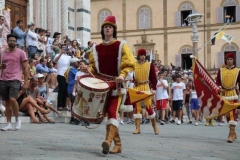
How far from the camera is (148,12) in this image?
5675 centimetres

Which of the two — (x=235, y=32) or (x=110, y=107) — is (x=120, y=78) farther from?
(x=235, y=32)

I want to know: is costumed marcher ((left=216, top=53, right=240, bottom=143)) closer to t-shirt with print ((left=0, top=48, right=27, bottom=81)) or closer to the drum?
t-shirt with print ((left=0, top=48, right=27, bottom=81))

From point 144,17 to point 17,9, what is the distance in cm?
3372

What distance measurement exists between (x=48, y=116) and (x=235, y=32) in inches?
1571

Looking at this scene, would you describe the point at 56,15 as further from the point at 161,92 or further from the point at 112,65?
the point at 112,65

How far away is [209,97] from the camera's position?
12.7 meters

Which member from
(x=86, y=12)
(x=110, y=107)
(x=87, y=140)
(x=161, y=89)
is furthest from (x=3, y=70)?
(x=86, y=12)

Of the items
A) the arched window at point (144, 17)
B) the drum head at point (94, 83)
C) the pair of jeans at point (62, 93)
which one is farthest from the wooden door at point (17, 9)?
the arched window at point (144, 17)

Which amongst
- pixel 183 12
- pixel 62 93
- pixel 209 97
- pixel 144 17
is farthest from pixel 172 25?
pixel 209 97

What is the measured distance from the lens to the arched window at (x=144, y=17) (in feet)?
186

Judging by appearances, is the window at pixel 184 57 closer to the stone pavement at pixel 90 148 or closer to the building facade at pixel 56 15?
the building facade at pixel 56 15

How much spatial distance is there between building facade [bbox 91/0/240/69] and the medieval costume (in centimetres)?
4578

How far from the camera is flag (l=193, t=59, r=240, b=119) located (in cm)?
1236

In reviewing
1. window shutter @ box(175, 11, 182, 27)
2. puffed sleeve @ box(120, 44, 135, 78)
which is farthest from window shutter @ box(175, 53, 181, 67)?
puffed sleeve @ box(120, 44, 135, 78)
